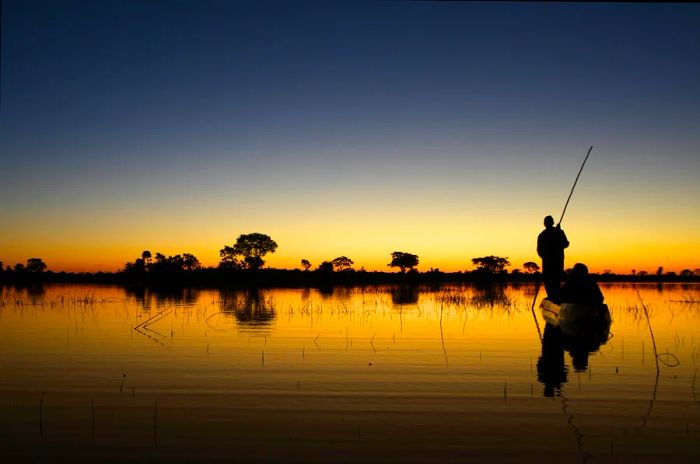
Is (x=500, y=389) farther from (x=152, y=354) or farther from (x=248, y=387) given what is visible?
(x=152, y=354)

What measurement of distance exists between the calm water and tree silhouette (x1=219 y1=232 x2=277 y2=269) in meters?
81.8

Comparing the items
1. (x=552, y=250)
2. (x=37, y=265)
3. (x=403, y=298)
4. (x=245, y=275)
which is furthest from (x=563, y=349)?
(x=37, y=265)

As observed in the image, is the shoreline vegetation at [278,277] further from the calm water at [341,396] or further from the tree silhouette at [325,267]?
the calm water at [341,396]

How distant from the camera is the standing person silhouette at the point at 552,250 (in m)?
21.1

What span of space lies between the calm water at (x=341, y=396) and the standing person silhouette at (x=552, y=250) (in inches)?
214

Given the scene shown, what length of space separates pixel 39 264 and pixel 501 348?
106m

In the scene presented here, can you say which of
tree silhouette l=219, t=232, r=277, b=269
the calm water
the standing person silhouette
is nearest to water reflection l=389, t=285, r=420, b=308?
the standing person silhouette

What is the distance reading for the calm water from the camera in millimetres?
6027

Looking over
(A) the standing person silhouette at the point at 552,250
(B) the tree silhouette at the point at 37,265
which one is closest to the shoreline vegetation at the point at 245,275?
(B) the tree silhouette at the point at 37,265

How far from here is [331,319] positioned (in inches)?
770

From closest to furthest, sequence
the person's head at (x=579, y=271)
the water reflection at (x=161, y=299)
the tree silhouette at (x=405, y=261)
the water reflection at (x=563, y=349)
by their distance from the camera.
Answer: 1. the water reflection at (x=563, y=349)
2. the person's head at (x=579, y=271)
3. the water reflection at (x=161, y=299)
4. the tree silhouette at (x=405, y=261)

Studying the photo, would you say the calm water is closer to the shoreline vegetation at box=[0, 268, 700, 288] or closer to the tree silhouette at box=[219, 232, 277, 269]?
the shoreline vegetation at box=[0, 268, 700, 288]

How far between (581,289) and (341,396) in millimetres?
10889

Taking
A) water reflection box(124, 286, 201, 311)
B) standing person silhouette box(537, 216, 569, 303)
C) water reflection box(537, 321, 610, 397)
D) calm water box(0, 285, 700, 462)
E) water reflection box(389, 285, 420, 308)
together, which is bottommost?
calm water box(0, 285, 700, 462)
